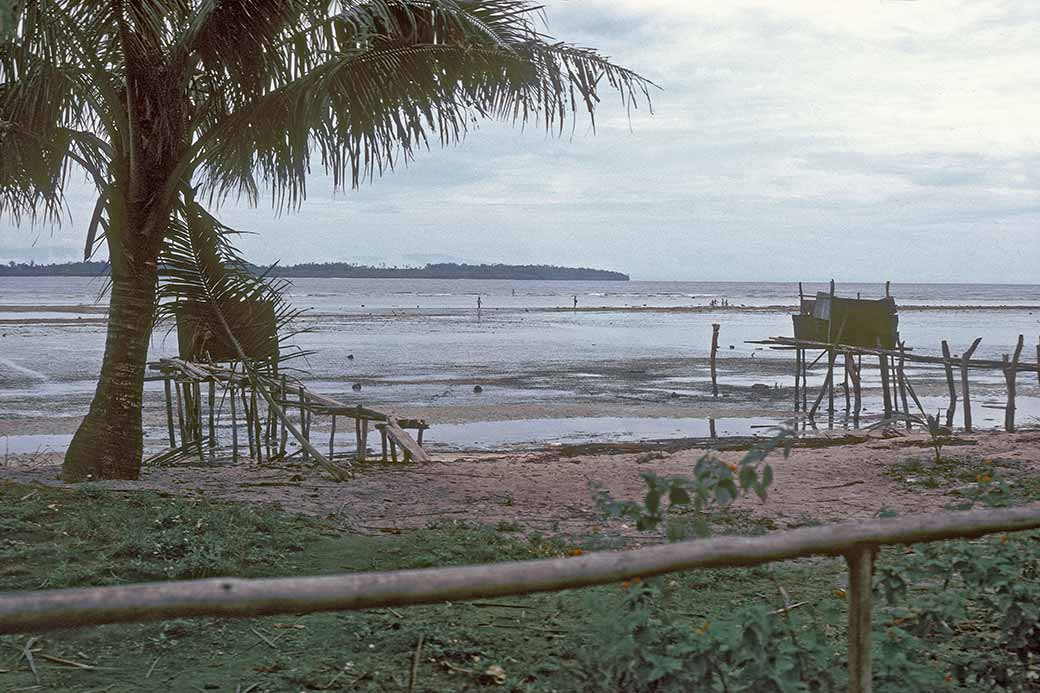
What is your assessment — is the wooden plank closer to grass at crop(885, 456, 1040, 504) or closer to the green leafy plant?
grass at crop(885, 456, 1040, 504)

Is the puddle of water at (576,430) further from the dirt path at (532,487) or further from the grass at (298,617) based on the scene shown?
the grass at (298,617)

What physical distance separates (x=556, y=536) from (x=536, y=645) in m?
2.30

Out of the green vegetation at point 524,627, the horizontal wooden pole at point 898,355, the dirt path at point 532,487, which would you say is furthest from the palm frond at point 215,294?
the horizontal wooden pole at point 898,355

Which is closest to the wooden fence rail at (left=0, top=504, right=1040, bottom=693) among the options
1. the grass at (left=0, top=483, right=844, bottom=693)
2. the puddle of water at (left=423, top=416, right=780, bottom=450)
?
the grass at (left=0, top=483, right=844, bottom=693)

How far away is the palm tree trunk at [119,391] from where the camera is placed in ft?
27.2

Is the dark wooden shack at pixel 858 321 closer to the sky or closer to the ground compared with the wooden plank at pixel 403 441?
closer to the sky

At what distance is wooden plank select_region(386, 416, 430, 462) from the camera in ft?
36.8

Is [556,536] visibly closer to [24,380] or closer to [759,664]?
[759,664]

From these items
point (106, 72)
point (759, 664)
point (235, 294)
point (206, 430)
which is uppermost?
point (106, 72)

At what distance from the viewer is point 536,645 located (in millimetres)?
4273

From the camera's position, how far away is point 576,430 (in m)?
18.4

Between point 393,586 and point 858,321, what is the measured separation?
824 inches

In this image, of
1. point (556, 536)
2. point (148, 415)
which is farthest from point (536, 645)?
point (148, 415)

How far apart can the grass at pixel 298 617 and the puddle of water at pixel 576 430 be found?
33.0 feet
